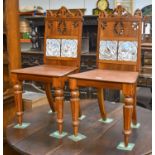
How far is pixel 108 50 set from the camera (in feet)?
7.10

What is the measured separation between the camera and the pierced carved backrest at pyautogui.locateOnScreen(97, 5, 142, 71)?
6.74 feet

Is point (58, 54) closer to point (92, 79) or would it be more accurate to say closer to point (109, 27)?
point (109, 27)

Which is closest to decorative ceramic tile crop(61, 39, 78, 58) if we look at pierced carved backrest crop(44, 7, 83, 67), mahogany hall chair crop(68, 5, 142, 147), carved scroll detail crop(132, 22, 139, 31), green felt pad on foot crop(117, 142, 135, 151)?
pierced carved backrest crop(44, 7, 83, 67)

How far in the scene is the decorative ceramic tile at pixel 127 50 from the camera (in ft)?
6.71

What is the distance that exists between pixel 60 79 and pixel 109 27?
65 cm

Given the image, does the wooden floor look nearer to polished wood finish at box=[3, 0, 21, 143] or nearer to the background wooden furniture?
polished wood finish at box=[3, 0, 21, 143]

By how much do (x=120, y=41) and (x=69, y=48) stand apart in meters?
0.44

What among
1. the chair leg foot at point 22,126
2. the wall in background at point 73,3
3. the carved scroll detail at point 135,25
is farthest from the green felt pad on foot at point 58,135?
the wall in background at point 73,3

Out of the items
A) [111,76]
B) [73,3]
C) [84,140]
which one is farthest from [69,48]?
[73,3]

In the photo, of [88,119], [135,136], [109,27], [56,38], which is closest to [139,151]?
[135,136]

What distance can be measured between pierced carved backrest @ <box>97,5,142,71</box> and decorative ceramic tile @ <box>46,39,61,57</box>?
0.37 m

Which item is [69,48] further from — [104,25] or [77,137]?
[77,137]

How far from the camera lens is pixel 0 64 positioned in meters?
0.80

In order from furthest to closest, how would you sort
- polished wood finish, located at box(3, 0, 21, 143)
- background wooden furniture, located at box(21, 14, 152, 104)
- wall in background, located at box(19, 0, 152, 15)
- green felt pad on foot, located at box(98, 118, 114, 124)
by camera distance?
wall in background, located at box(19, 0, 152, 15) → background wooden furniture, located at box(21, 14, 152, 104) → polished wood finish, located at box(3, 0, 21, 143) → green felt pad on foot, located at box(98, 118, 114, 124)
